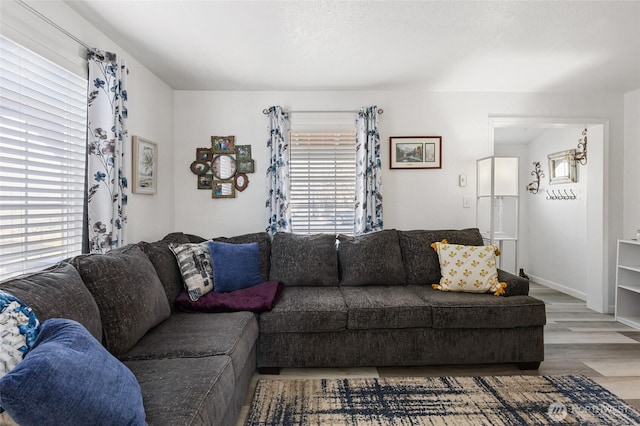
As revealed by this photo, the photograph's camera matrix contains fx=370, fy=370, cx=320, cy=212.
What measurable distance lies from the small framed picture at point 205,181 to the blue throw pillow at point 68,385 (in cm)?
274

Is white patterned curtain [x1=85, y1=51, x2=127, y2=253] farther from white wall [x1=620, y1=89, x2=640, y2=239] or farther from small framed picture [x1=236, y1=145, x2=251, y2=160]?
white wall [x1=620, y1=89, x2=640, y2=239]

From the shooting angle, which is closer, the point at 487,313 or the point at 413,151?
the point at 487,313

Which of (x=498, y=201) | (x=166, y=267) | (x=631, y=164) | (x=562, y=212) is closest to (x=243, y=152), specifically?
(x=166, y=267)

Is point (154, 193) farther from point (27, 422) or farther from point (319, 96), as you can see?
point (27, 422)

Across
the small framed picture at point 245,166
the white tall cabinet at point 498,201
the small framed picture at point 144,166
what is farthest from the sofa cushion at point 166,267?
the white tall cabinet at point 498,201

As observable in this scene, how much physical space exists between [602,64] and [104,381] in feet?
13.8

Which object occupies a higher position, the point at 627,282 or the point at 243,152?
the point at 243,152

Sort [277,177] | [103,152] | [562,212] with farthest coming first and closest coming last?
1. [562,212]
2. [277,177]
3. [103,152]

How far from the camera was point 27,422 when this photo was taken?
984 mm

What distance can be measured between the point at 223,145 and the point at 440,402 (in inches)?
122

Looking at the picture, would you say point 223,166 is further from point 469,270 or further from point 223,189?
point 469,270

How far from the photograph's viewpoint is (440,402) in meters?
2.35

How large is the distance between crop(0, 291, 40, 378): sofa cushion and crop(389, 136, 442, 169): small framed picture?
335cm

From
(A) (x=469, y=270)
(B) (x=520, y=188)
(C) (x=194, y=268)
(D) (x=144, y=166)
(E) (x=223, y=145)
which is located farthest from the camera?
(B) (x=520, y=188)
